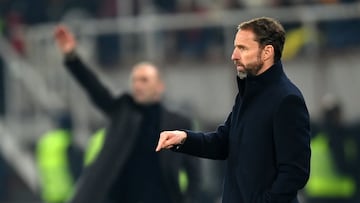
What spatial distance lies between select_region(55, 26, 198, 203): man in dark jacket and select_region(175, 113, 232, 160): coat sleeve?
250 cm

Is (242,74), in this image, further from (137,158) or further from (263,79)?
(137,158)

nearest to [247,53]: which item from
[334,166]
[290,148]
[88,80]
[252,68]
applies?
[252,68]

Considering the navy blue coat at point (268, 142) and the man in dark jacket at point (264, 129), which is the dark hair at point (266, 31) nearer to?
the man in dark jacket at point (264, 129)

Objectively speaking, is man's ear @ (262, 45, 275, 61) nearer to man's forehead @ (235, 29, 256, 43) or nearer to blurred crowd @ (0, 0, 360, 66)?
man's forehead @ (235, 29, 256, 43)

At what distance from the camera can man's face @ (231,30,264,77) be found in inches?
214

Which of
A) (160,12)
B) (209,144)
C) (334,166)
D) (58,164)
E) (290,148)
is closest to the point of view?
(290,148)

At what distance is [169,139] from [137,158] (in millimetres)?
2951

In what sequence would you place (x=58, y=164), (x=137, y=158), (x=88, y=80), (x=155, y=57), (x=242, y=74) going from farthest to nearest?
1. (x=155, y=57)
2. (x=58, y=164)
3. (x=88, y=80)
4. (x=137, y=158)
5. (x=242, y=74)

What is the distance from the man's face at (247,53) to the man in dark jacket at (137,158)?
2.84 metres

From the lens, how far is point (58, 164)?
14906 millimetres

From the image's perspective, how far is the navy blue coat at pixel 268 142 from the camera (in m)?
5.37

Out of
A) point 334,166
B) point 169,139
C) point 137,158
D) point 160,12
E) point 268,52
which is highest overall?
point 268,52

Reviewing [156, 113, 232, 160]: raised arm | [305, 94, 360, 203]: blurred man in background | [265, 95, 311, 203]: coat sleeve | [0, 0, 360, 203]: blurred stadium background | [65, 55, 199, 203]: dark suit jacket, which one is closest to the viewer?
[265, 95, 311, 203]: coat sleeve

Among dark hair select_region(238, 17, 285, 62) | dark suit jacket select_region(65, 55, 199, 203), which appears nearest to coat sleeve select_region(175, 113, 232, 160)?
dark hair select_region(238, 17, 285, 62)
